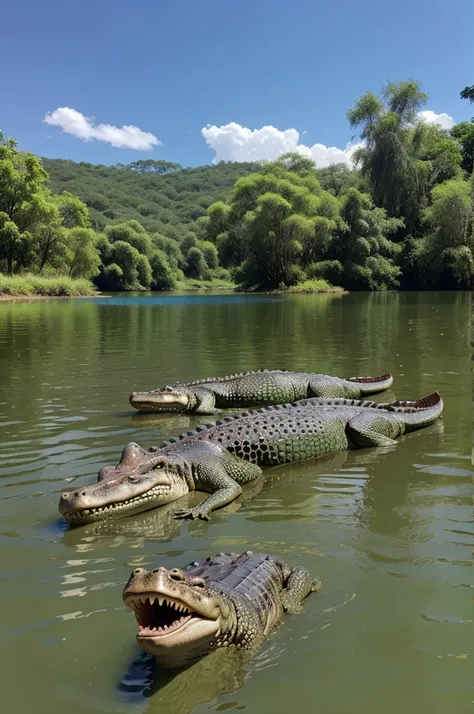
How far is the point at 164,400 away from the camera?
27.5 feet

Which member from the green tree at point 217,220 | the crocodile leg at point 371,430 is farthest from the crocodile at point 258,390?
the green tree at point 217,220

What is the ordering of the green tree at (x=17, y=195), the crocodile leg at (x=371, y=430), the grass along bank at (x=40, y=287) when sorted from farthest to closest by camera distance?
the green tree at (x=17, y=195)
the grass along bank at (x=40, y=287)
the crocodile leg at (x=371, y=430)

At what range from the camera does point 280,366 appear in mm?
11586

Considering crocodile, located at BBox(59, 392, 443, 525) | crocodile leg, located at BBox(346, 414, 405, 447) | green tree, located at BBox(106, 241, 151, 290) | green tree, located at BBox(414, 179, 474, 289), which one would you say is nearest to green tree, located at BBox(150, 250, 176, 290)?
green tree, located at BBox(106, 241, 151, 290)

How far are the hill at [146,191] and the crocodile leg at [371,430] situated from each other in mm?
86171

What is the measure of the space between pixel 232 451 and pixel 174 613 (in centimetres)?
319

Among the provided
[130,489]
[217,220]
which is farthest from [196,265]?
[130,489]

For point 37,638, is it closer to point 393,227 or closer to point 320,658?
point 320,658

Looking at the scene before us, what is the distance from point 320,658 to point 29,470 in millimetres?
3821

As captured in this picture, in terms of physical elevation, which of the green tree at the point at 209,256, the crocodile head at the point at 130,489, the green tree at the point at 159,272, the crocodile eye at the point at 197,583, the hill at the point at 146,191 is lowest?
the crocodile head at the point at 130,489

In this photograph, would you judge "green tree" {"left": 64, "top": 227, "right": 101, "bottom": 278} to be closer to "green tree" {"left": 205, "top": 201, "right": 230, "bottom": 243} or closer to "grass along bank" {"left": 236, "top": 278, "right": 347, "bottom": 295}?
"green tree" {"left": 205, "top": 201, "right": 230, "bottom": 243}

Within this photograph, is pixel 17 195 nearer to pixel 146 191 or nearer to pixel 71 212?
pixel 71 212

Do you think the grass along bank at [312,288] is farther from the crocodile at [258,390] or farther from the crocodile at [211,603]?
the crocodile at [211,603]

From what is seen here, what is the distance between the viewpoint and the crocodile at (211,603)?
241 centimetres
